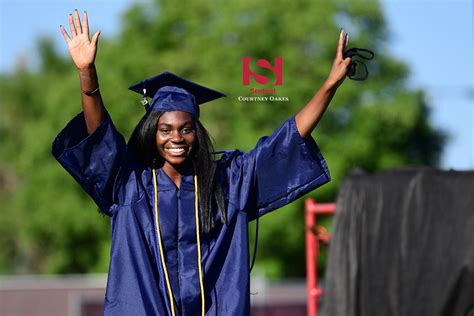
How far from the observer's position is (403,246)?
662 centimetres

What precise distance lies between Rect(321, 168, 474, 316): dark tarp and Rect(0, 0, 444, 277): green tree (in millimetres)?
11561

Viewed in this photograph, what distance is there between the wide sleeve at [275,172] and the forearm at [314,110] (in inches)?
1.2

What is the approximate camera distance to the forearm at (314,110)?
13.7ft

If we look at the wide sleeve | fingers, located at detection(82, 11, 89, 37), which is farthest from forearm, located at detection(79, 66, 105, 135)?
the wide sleeve

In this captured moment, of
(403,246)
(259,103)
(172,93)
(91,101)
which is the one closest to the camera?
(91,101)

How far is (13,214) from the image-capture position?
103ft

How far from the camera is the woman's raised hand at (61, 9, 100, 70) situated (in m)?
4.01

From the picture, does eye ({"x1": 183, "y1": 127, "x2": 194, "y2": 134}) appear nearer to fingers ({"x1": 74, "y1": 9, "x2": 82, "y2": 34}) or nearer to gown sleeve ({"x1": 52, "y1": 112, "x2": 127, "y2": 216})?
gown sleeve ({"x1": 52, "y1": 112, "x2": 127, "y2": 216})

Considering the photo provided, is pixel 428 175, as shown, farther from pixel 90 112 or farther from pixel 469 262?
pixel 90 112

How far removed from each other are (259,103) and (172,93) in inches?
651

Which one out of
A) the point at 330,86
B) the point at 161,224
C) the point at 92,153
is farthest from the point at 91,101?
the point at 330,86

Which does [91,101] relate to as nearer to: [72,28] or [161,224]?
[72,28]

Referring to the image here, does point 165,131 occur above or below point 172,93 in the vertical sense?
below

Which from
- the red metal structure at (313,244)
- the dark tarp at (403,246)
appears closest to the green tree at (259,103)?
the red metal structure at (313,244)
